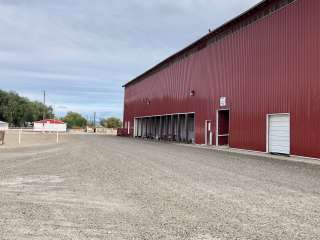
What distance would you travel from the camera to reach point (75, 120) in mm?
162625

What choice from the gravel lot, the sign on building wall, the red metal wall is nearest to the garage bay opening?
the red metal wall

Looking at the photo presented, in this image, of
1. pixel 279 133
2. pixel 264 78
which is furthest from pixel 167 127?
pixel 279 133

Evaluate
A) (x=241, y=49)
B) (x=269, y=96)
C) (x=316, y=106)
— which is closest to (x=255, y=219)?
(x=316, y=106)

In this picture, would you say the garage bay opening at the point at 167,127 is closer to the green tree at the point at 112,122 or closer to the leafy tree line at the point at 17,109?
the leafy tree line at the point at 17,109

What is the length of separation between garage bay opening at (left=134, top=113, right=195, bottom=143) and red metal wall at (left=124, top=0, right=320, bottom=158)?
282 centimetres

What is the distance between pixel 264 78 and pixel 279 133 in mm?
3601

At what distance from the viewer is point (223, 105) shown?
29062 millimetres

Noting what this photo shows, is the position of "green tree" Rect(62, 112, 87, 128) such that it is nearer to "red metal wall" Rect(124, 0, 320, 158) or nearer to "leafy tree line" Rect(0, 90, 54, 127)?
"leafy tree line" Rect(0, 90, 54, 127)

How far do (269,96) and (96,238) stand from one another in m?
19.2

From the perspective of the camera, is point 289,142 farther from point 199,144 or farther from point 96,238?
point 96,238

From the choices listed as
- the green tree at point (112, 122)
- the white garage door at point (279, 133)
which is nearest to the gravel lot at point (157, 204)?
the white garage door at point (279, 133)

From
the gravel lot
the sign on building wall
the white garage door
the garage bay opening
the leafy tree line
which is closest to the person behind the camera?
the gravel lot

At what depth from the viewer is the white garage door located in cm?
2111

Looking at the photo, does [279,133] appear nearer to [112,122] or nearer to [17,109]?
[17,109]
